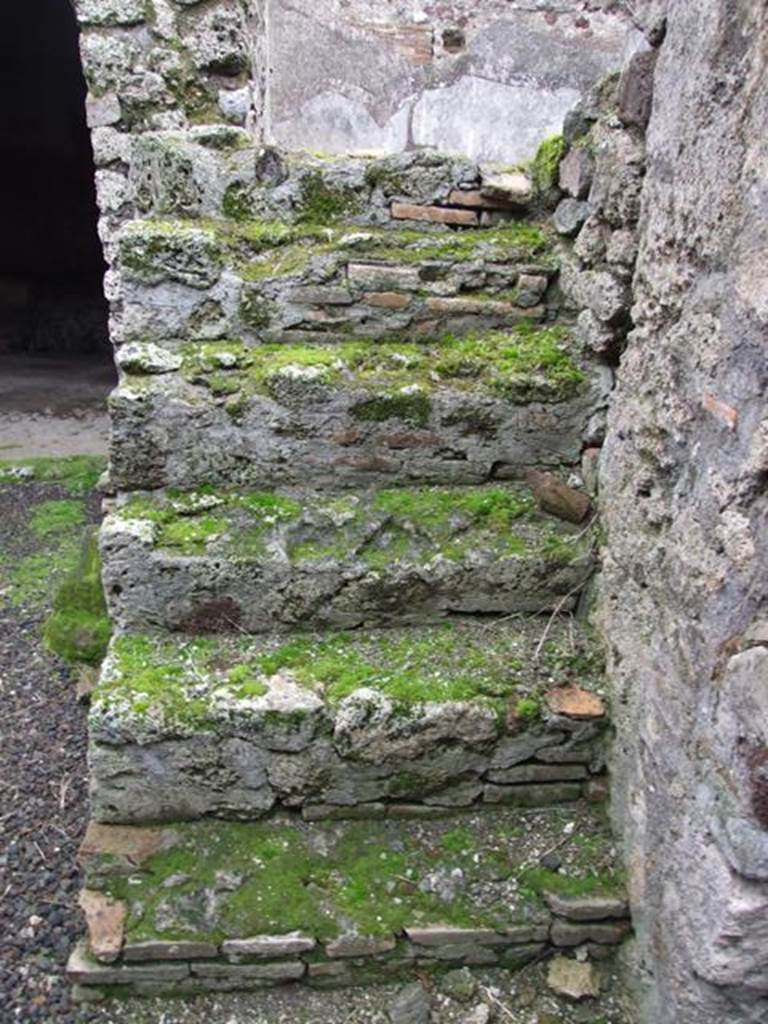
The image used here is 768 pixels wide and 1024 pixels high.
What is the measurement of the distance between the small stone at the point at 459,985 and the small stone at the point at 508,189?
230cm

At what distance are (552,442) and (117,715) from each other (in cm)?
140

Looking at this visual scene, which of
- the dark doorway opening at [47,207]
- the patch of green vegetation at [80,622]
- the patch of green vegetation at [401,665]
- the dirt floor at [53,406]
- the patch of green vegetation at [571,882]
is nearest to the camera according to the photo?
the patch of green vegetation at [571,882]

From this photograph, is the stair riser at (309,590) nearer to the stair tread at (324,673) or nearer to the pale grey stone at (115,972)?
the stair tread at (324,673)

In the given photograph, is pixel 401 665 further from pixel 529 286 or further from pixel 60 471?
pixel 60 471

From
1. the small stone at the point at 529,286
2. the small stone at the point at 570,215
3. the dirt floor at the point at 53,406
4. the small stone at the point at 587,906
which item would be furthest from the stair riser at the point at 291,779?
the dirt floor at the point at 53,406

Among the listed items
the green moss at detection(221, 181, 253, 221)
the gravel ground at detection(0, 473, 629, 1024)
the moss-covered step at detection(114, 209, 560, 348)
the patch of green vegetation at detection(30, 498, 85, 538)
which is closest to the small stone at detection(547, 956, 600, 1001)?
the gravel ground at detection(0, 473, 629, 1024)

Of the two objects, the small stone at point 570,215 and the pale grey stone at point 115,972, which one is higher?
the small stone at point 570,215

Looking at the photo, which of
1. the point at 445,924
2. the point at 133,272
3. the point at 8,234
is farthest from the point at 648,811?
the point at 8,234

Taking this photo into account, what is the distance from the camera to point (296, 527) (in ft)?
7.81

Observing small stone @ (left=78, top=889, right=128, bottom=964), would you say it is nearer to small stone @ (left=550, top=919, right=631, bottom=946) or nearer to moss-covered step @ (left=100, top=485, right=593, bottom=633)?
moss-covered step @ (left=100, top=485, right=593, bottom=633)

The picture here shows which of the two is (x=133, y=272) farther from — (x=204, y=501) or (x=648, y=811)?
(x=648, y=811)

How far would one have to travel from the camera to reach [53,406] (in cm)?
687

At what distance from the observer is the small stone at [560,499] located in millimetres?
2412

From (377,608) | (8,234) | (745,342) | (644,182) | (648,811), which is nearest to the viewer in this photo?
(745,342)
